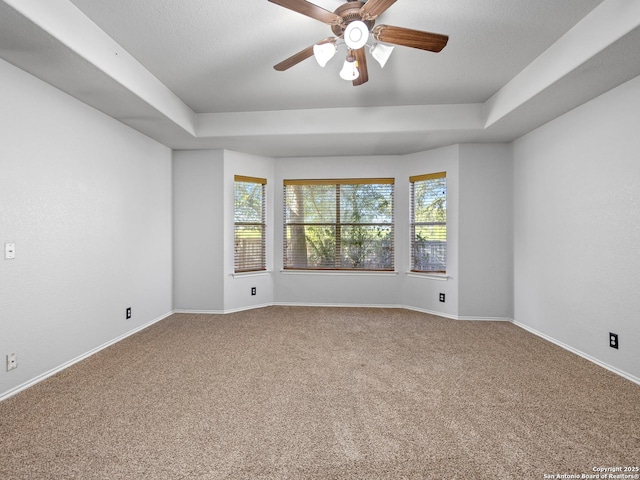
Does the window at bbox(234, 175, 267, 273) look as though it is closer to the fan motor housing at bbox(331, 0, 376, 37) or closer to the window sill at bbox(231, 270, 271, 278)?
the window sill at bbox(231, 270, 271, 278)

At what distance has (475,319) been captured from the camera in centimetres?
429

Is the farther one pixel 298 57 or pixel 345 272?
pixel 345 272

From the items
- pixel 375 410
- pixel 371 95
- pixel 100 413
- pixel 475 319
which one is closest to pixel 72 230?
pixel 100 413

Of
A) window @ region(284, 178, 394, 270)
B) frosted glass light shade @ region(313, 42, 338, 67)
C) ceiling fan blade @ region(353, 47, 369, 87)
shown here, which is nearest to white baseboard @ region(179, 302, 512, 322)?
window @ region(284, 178, 394, 270)

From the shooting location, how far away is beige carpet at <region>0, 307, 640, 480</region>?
1.60 meters

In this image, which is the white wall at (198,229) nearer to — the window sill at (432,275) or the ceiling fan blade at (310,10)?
the window sill at (432,275)

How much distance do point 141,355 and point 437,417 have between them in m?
2.67

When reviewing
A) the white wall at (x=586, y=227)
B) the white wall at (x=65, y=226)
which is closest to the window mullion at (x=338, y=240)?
the white wall at (x=586, y=227)

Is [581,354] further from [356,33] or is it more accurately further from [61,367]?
[61,367]

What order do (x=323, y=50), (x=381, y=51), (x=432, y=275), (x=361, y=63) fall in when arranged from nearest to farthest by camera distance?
1. (x=323, y=50)
2. (x=381, y=51)
3. (x=361, y=63)
4. (x=432, y=275)

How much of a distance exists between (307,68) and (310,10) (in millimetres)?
1111

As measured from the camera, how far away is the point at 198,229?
462 cm

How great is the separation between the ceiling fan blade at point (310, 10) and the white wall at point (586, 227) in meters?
2.41

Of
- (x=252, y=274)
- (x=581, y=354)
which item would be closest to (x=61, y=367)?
(x=252, y=274)
